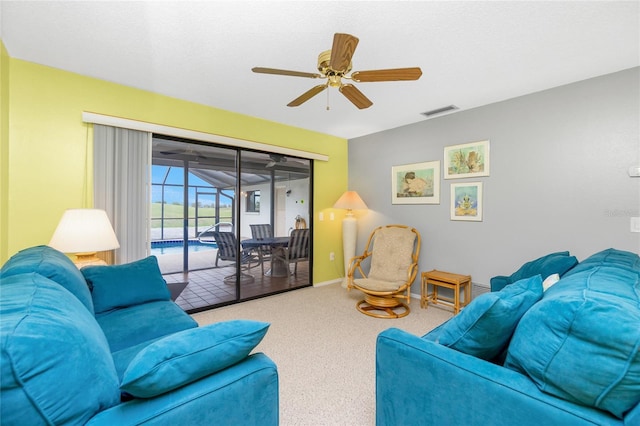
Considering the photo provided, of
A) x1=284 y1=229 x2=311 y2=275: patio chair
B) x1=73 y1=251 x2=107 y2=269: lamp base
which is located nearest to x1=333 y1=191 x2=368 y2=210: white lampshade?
x1=284 y1=229 x2=311 y2=275: patio chair

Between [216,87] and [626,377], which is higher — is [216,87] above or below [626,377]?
above

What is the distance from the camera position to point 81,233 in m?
2.26

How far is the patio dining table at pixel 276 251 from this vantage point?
14.3 ft

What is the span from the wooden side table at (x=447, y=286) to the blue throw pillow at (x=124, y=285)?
9.36 ft

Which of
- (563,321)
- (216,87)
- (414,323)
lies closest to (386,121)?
(216,87)

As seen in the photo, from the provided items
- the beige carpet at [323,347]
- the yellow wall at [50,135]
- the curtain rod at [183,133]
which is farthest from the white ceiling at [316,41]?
the beige carpet at [323,347]

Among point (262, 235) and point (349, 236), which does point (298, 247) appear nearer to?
point (262, 235)

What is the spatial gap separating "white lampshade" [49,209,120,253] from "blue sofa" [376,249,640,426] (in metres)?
2.38

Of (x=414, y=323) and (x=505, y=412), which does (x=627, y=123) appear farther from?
(x=505, y=412)

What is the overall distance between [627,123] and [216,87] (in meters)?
3.85

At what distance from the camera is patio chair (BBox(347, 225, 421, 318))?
3.28 m

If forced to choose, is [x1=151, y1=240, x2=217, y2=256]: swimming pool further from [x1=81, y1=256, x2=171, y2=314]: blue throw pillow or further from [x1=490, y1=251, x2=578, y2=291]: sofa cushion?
[x1=490, y1=251, x2=578, y2=291]: sofa cushion

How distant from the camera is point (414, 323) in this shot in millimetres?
3027

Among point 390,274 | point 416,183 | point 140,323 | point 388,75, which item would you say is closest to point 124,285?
point 140,323
